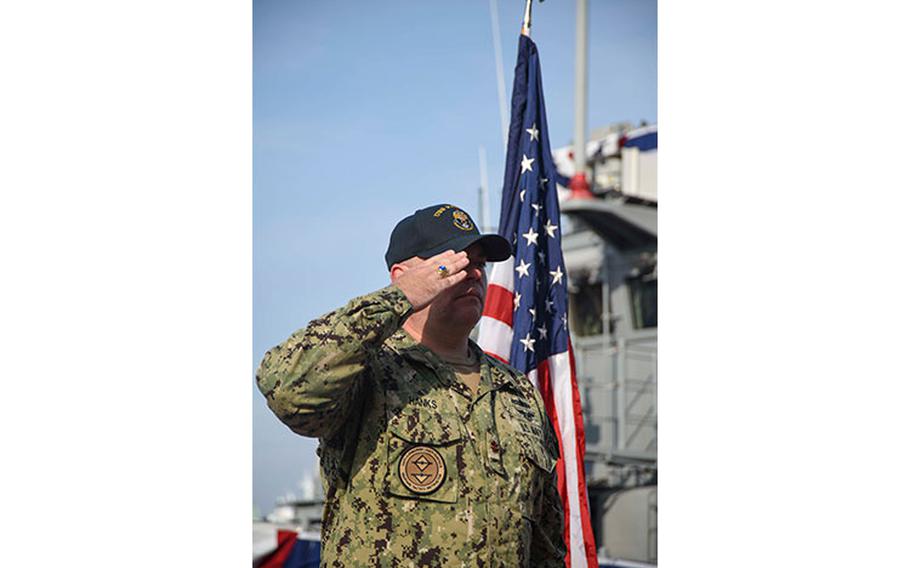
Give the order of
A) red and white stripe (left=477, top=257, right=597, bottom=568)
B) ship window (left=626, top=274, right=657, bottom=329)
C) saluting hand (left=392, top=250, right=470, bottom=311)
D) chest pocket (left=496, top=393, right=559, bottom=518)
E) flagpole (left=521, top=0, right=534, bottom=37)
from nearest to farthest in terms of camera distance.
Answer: saluting hand (left=392, top=250, right=470, bottom=311) < chest pocket (left=496, top=393, right=559, bottom=518) < red and white stripe (left=477, top=257, right=597, bottom=568) < flagpole (left=521, top=0, right=534, bottom=37) < ship window (left=626, top=274, right=657, bottom=329)

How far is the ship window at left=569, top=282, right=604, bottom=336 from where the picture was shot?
13062 millimetres

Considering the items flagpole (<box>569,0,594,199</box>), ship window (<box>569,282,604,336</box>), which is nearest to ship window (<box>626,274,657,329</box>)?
ship window (<box>569,282,604,336</box>)

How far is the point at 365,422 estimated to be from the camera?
2.53 metres

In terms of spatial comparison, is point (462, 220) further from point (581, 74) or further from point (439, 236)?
point (581, 74)

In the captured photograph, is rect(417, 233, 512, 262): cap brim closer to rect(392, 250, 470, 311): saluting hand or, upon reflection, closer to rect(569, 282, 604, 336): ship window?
rect(392, 250, 470, 311): saluting hand

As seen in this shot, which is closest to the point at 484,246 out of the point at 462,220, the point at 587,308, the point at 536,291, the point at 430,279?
the point at 462,220

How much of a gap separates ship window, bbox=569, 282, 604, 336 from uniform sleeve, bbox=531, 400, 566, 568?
10.1 m

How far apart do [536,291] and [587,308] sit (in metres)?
8.85

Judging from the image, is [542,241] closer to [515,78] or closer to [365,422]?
[515,78]

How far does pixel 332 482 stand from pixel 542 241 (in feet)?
7.60

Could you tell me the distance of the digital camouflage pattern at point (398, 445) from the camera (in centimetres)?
230

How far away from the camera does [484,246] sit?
8.75ft
